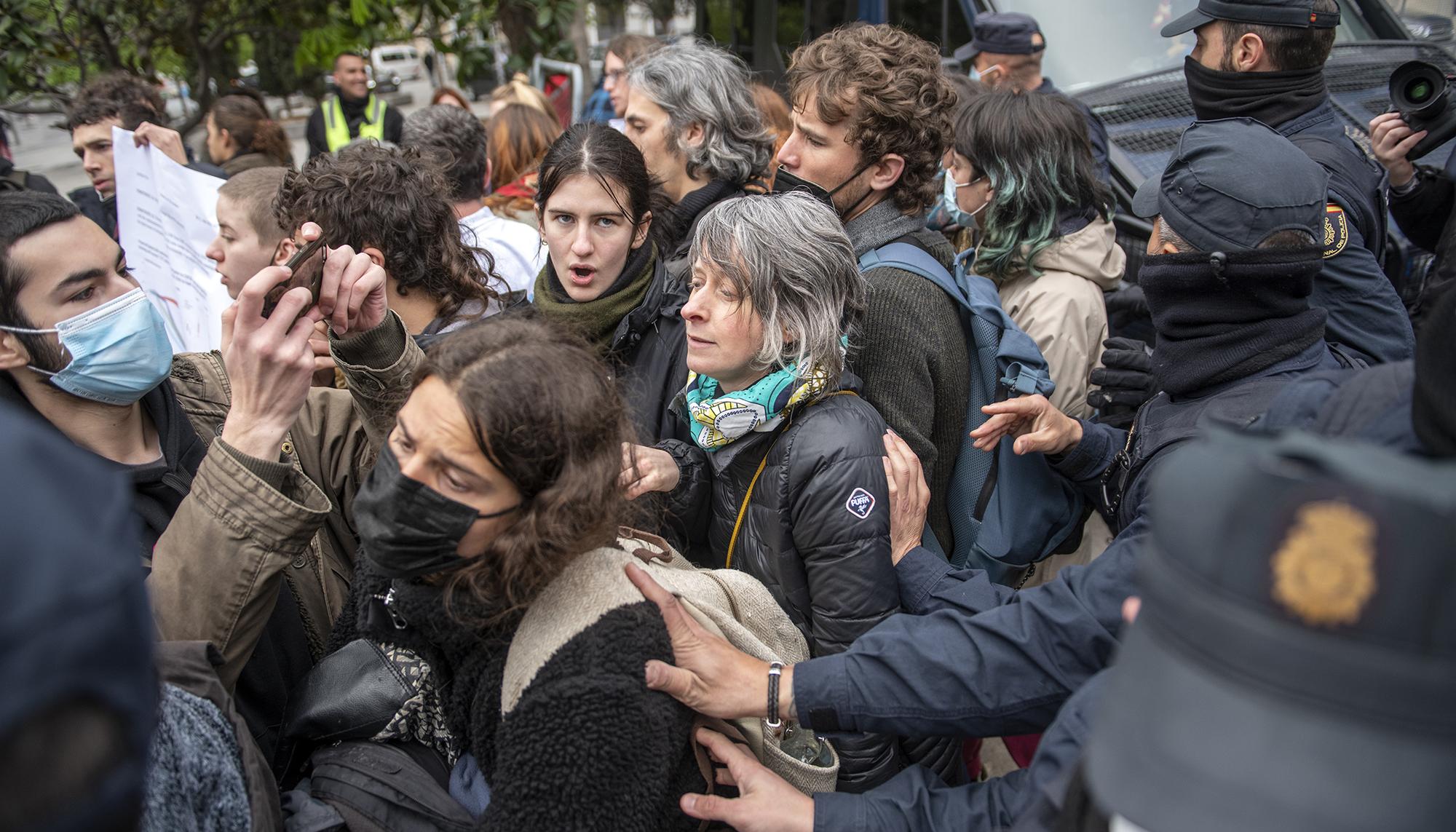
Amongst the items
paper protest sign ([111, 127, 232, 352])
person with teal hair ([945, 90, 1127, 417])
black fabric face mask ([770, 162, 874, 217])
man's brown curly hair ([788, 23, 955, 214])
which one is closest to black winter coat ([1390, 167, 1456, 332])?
person with teal hair ([945, 90, 1127, 417])

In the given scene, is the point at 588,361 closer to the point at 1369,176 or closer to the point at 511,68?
the point at 1369,176

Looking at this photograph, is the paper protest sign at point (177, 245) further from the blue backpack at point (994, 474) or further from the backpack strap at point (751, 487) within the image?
the blue backpack at point (994, 474)

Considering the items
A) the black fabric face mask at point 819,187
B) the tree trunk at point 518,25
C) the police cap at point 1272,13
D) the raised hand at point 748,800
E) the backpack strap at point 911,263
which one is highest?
the police cap at point 1272,13

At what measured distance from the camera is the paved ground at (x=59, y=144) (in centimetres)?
1936

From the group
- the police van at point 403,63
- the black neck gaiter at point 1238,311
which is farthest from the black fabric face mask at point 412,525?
the police van at point 403,63

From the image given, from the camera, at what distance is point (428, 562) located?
5.16 ft

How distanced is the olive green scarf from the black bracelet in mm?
1400

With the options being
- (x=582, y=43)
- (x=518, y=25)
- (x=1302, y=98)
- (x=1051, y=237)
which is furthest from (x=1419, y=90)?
(x=582, y=43)

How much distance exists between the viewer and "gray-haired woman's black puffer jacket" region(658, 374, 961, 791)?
2.04 metres

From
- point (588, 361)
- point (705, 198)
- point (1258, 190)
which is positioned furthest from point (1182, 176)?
point (705, 198)

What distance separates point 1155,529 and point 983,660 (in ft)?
2.92

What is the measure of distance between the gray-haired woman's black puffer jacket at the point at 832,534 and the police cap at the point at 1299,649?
127 centimetres

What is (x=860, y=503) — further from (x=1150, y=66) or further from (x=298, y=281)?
(x=1150, y=66)

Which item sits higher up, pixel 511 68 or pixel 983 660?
pixel 983 660
